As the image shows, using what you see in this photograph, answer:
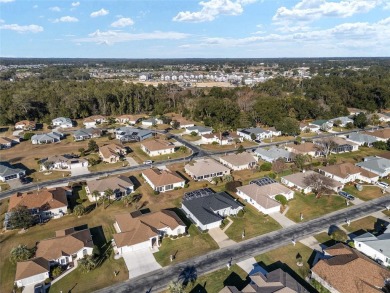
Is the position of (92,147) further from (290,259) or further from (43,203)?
(290,259)

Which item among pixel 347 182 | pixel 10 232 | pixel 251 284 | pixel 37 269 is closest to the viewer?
pixel 251 284

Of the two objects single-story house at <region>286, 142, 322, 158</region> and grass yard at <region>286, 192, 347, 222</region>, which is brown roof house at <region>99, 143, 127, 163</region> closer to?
grass yard at <region>286, 192, 347, 222</region>

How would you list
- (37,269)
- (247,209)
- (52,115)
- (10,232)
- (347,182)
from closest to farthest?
1. (37,269)
2. (10,232)
3. (247,209)
4. (347,182)
5. (52,115)

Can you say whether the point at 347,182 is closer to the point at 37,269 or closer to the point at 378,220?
the point at 378,220

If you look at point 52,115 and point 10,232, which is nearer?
point 10,232

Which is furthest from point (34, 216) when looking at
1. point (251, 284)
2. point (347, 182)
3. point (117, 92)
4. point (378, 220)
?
point (117, 92)

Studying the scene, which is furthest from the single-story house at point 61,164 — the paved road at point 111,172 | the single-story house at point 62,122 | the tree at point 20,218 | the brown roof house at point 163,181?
the single-story house at point 62,122

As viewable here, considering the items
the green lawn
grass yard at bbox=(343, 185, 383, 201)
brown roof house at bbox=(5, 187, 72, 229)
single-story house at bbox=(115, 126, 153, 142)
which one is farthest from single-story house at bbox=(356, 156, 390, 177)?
brown roof house at bbox=(5, 187, 72, 229)

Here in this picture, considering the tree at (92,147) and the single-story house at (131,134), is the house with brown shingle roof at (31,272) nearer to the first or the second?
the tree at (92,147)
